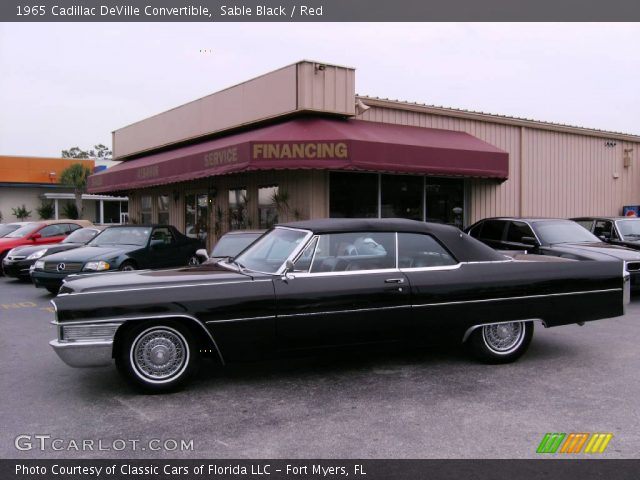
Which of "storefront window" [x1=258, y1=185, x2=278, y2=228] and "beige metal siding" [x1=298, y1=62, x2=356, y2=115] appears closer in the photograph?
"beige metal siding" [x1=298, y1=62, x2=356, y2=115]

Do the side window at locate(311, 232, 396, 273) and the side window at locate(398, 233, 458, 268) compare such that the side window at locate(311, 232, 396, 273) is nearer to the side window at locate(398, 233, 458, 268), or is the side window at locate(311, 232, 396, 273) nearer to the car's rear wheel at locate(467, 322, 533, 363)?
the side window at locate(398, 233, 458, 268)

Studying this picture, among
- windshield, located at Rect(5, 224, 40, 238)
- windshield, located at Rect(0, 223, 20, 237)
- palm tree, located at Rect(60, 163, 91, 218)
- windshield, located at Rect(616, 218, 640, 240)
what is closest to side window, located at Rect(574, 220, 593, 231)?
windshield, located at Rect(616, 218, 640, 240)

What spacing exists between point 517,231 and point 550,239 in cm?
69

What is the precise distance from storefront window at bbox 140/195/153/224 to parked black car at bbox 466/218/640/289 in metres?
13.0

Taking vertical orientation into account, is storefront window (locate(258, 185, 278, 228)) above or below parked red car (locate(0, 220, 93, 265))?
above

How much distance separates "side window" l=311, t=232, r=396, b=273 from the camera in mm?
5331

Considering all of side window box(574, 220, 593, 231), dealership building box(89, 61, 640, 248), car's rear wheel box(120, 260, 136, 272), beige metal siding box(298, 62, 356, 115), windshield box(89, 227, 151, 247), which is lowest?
car's rear wheel box(120, 260, 136, 272)

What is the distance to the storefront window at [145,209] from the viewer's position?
2088 centimetres

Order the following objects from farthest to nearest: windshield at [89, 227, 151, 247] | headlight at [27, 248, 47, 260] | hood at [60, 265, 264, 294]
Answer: headlight at [27, 248, 47, 260] < windshield at [89, 227, 151, 247] < hood at [60, 265, 264, 294]

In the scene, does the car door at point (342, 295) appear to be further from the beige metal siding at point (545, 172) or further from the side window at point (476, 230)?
the beige metal siding at point (545, 172)

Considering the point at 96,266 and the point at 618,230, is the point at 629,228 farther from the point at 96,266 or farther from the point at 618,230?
the point at 96,266
